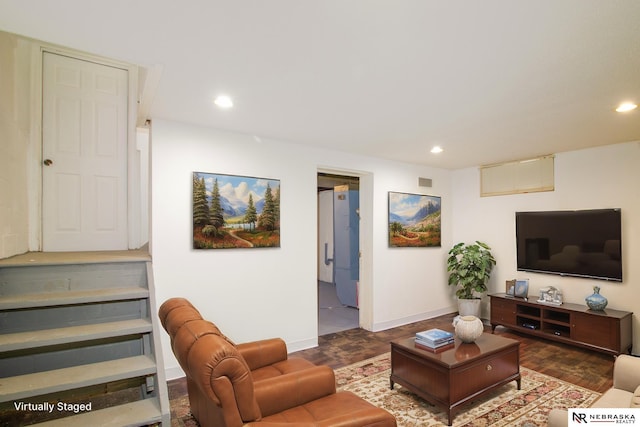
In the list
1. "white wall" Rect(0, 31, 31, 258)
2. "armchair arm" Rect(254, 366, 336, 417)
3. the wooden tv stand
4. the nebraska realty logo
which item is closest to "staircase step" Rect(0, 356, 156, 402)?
"armchair arm" Rect(254, 366, 336, 417)

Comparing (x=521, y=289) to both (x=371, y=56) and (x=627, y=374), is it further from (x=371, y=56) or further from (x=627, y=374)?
(x=371, y=56)

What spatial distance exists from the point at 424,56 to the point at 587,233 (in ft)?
12.0

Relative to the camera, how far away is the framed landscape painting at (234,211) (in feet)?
10.9

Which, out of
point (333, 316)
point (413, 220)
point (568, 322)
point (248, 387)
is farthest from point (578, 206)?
point (248, 387)

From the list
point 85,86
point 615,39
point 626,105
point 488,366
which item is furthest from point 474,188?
point 85,86

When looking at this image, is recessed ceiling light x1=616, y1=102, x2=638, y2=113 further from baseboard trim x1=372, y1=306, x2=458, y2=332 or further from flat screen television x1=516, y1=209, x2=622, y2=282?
baseboard trim x1=372, y1=306, x2=458, y2=332

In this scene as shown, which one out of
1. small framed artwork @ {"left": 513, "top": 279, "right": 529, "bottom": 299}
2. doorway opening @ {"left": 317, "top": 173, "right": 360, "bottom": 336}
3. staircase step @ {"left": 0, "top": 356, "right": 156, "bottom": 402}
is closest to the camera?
staircase step @ {"left": 0, "top": 356, "right": 156, "bottom": 402}

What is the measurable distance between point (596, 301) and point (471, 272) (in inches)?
58.6

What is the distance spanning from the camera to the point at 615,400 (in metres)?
1.98

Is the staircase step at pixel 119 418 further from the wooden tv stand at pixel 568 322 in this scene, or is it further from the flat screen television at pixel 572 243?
the flat screen television at pixel 572 243

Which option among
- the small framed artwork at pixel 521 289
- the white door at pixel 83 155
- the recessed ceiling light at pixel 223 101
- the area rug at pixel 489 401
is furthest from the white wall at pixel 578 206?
the white door at pixel 83 155

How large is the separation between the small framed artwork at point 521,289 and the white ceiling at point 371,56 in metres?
2.20

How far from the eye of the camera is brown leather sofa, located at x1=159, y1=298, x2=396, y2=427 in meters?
1.47

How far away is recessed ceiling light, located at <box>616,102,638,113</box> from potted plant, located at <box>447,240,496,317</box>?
260 centimetres
